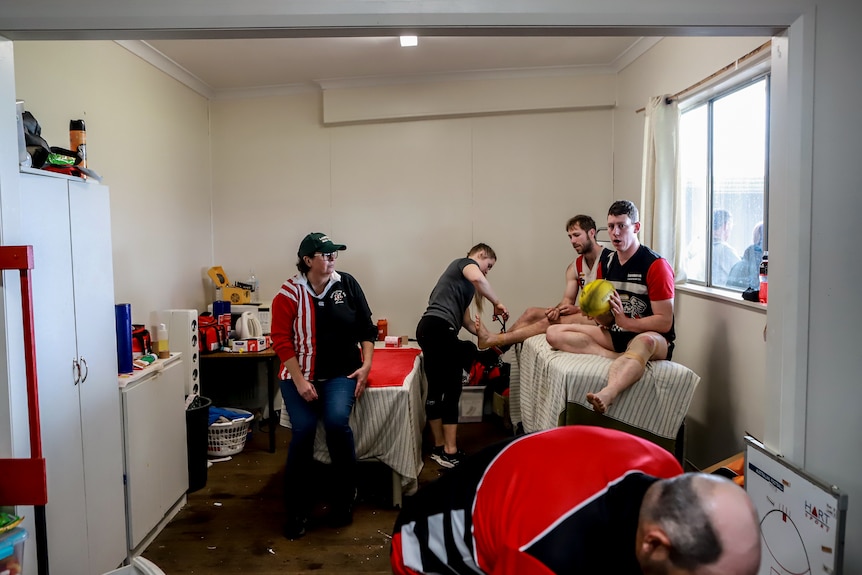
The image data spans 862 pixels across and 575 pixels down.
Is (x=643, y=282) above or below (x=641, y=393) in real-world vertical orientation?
above

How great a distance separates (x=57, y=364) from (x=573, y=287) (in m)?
2.85

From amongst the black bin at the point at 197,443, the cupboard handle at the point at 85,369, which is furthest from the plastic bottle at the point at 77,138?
the black bin at the point at 197,443

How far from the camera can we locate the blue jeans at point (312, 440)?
288cm

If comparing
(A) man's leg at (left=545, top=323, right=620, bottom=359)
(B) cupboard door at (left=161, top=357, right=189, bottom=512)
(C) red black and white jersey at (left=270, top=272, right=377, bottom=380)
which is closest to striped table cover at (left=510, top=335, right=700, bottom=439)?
(A) man's leg at (left=545, top=323, right=620, bottom=359)

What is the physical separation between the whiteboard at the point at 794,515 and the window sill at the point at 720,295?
1067mm

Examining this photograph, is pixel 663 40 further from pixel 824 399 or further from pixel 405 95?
pixel 824 399

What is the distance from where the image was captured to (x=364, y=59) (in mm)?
4270

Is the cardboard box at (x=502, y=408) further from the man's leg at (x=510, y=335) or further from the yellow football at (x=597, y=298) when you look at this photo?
the yellow football at (x=597, y=298)

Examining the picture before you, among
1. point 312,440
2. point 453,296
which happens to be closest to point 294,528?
point 312,440

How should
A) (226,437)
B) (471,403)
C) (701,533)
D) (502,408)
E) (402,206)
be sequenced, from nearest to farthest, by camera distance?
(701,533) < (226,437) < (502,408) < (471,403) < (402,206)

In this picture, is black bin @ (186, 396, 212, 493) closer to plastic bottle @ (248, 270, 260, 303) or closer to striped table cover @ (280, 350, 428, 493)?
striped table cover @ (280, 350, 428, 493)

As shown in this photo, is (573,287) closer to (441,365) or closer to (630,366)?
(441,365)

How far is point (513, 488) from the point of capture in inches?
44.4

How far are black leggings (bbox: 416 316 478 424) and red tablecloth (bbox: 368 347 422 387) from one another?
15cm
